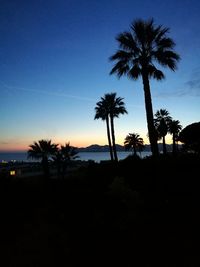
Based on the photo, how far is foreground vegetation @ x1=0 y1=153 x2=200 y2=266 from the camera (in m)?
5.99

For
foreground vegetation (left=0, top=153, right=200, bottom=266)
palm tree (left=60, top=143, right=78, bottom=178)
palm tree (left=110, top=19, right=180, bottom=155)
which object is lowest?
foreground vegetation (left=0, top=153, right=200, bottom=266)

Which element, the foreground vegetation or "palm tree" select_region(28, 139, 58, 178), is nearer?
the foreground vegetation

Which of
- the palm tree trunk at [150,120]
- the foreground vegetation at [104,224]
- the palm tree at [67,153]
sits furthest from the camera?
the palm tree at [67,153]

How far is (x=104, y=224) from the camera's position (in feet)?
24.7

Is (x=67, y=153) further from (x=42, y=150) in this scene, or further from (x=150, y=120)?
(x=150, y=120)

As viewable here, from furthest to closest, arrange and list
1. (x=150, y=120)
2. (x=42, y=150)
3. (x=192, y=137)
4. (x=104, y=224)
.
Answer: (x=42, y=150) → (x=192, y=137) → (x=150, y=120) → (x=104, y=224)

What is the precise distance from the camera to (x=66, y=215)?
27.6ft

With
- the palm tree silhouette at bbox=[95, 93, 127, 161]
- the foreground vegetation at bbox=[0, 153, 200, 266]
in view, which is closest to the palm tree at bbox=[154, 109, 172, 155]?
the palm tree silhouette at bbox=[95, 93, 127, 161]

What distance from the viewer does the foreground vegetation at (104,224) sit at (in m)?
5.99

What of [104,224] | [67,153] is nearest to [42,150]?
[67,153]

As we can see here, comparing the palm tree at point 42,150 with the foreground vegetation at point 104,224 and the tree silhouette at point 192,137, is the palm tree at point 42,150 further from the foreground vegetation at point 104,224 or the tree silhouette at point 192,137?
the foreground vegetation at point 104,224

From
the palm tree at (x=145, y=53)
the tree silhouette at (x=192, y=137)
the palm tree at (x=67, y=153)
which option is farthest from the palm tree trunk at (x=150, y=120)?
the palm tree at (x=67, y=153)

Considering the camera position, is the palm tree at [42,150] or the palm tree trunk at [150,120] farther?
the palm tree at [42,150]

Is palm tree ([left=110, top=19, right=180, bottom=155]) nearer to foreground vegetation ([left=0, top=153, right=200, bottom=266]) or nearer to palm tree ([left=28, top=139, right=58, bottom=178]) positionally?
foreground vegetation ([left=0, top=153, right=200, bottom=266])
